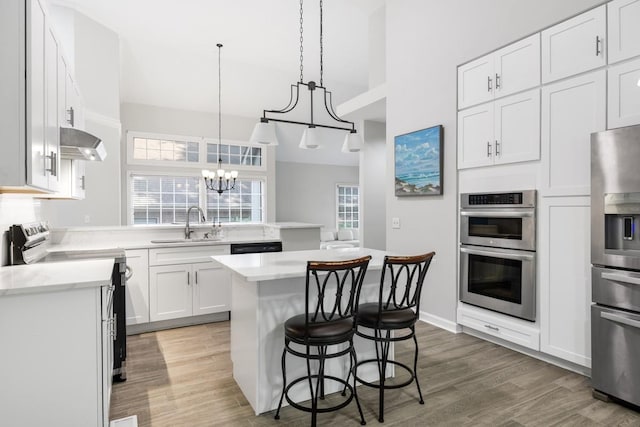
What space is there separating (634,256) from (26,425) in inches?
134

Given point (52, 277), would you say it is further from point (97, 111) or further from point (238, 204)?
point (238, 204)

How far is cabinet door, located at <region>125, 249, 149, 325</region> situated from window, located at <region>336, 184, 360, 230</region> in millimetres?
7093

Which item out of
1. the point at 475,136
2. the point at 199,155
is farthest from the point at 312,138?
the point at 199,155

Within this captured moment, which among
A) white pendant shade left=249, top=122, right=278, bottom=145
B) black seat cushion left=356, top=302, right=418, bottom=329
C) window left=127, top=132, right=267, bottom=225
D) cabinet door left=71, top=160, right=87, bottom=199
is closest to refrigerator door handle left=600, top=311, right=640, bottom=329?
black seat cushion left=356, top=302, right=418, bottom=329

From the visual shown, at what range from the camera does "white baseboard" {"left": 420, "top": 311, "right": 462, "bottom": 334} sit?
3.62 metres

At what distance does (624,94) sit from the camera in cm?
237

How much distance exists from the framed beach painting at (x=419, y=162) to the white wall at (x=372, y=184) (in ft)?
5.49

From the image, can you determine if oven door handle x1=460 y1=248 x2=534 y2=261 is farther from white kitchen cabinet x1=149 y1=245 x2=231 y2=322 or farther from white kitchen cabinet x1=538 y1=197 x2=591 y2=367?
white kitchen cabinet x1=149 y1=245 x2=231 y2=322

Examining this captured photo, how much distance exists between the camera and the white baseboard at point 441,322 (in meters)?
3.62

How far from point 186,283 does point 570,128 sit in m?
3.75

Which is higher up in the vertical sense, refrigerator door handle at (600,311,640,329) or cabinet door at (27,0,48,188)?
cabinet door at (27,0,48,188)

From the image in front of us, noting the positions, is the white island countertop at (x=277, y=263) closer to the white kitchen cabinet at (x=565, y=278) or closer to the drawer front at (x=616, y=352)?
the white kitchen cabinet at (x=565, y=278)

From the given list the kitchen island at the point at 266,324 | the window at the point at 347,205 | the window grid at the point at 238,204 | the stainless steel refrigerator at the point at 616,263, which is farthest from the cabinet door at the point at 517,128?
the window at the point at 347,205

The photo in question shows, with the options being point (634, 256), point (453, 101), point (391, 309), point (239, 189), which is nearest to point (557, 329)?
point (634, 256)
